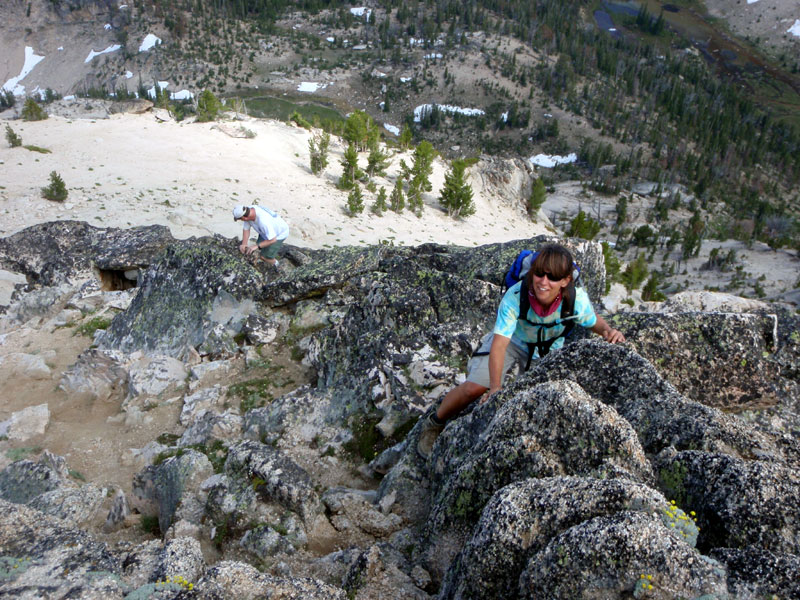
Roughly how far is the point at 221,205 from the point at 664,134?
411 ft

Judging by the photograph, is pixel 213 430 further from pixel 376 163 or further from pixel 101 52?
pixel 101 52

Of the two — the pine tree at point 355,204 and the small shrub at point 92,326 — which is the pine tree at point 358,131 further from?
the small shrub at point 92,326

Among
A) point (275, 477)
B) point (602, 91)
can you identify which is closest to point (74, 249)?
point (275, 477)

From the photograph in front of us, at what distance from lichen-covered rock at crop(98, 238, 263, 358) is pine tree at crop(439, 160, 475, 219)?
24.8 meters

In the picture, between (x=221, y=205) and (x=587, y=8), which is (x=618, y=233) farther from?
(x=587, y=8)

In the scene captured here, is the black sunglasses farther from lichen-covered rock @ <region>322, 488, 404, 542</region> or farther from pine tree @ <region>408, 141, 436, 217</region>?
pine tree @ <region>408, 141, 436, 217</region>

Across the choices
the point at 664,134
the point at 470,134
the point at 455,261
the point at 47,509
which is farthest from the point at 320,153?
the point at 664,134

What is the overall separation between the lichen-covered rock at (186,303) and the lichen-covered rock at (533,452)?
6562 millimetres

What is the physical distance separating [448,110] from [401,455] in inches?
4900

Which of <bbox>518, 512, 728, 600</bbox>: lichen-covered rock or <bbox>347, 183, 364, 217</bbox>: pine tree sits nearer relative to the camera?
<bbox>518, 512, 728, 600</bbox>: lichen-covered rock

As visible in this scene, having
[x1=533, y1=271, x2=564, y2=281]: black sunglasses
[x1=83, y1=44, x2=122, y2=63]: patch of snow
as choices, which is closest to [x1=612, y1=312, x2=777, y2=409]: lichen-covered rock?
[x1=533, y1=271, x2=564, y2=281]: black sunglasses

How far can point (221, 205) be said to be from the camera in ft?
73.4

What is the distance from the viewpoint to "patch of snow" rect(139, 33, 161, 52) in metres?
134

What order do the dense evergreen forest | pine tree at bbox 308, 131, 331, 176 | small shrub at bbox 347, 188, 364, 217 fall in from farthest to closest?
the dense evergreen forest
pine tree at bbox 308, 131, 331, 176
small shrub at bbox 347, 188, 364, 217
